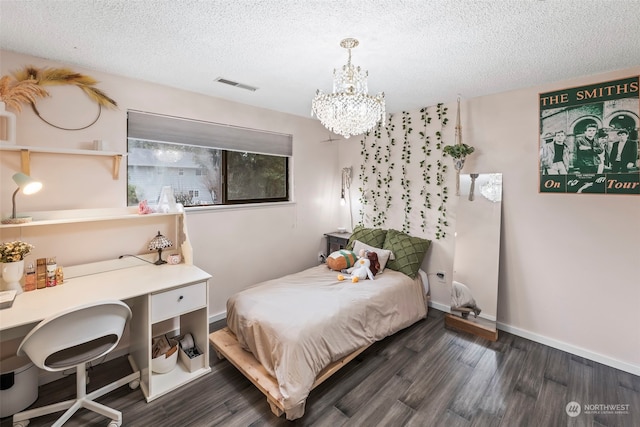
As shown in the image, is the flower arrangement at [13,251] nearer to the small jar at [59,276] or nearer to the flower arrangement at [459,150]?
the small jar at [59,276]

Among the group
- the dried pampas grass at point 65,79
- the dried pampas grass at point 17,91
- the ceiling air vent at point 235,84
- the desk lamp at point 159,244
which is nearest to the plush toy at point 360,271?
the desk lamp at point 159,244

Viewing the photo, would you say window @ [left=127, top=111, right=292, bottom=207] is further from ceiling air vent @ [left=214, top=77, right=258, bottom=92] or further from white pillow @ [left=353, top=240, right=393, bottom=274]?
white pillow @ [left=353, top=240, right=393, bottom=274]

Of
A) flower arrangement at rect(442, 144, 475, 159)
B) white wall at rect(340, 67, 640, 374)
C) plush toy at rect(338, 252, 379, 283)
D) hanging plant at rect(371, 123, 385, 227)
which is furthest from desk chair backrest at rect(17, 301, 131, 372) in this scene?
white wall at rect(340, 67, 640, 374)

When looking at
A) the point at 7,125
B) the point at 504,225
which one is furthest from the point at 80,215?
the point at 504,225

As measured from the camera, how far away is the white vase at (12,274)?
1.87m

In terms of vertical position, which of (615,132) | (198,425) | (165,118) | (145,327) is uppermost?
(165,118)

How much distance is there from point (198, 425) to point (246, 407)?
31 cm

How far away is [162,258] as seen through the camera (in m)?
2.70

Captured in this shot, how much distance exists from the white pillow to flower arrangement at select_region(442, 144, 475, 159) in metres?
1.30

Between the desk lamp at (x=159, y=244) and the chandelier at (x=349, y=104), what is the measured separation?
6.01ft

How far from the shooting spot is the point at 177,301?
2121 mm

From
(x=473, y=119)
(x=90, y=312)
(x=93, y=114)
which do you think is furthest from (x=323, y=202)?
(x=90, y=312)

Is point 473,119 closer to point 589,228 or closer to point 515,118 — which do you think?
point 515,118

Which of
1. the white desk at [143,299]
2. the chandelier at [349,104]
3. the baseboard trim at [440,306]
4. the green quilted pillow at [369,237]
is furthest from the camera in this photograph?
the green quilted pillow at [369,237]
